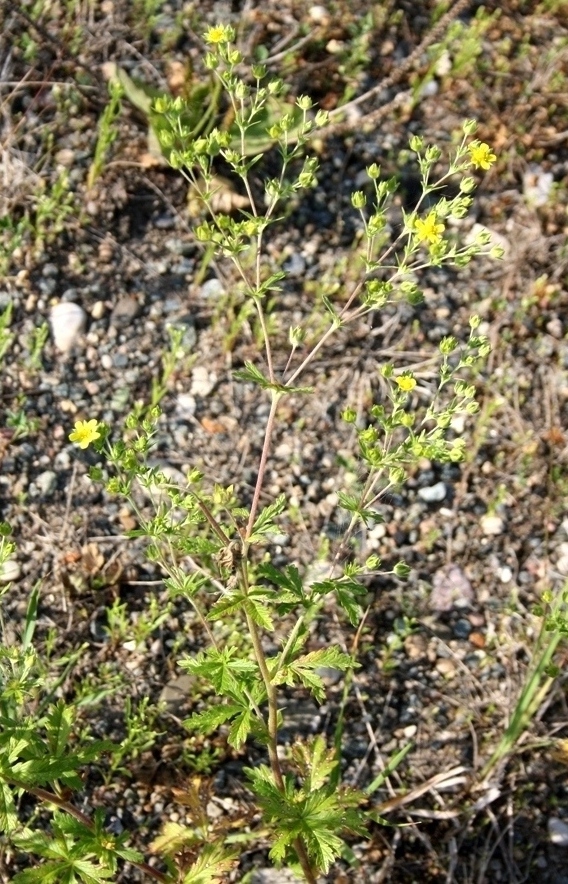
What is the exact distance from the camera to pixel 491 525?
141 inches

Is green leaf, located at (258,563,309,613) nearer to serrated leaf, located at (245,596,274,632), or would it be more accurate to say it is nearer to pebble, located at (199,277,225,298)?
serrated leaf, located at (245,596,274,632)

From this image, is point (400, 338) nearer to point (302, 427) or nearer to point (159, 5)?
point (302, 427)

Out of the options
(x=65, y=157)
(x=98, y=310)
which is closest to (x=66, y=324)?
(x=98, y=310)

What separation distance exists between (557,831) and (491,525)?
1.13 metres

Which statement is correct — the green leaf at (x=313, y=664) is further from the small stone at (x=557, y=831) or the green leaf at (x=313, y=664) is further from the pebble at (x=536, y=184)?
the pebble at (x=536, y=184)

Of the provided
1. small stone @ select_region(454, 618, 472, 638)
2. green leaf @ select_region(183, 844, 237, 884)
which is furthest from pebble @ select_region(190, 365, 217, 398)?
green leaf @ select_region(183, 844, 237, 884)

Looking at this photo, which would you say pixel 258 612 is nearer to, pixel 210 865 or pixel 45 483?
pixel 210 865

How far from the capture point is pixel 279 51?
4406mm

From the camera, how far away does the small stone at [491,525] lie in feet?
11.7

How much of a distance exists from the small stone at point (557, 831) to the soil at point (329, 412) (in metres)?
0.04

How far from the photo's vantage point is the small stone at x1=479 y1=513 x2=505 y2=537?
3.58 m

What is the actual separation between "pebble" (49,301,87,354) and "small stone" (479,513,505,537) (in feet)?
5.90

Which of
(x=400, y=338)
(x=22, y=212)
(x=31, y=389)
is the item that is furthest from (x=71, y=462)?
(x=400, y=338)

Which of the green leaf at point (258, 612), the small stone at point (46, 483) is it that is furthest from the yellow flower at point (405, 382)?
the small stone at point (46, 483)
